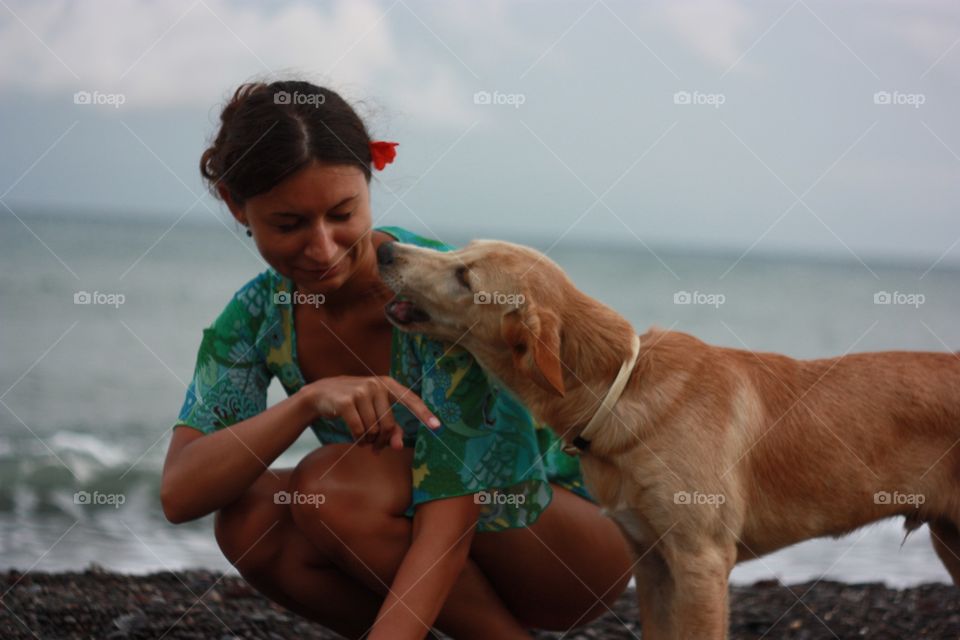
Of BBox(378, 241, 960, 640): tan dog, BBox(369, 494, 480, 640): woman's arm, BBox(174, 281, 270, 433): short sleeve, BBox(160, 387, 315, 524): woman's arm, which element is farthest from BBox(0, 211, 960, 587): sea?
BBox(369, 494, 480, 640): woman's arm

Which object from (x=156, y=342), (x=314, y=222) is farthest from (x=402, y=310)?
(x=156, y=342)

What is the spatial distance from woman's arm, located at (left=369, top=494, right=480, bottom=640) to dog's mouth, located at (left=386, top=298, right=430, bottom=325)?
59 cm

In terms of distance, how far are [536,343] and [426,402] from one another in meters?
0.39

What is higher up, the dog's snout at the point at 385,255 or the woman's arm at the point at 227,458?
the dog's snout at the point at 385,255

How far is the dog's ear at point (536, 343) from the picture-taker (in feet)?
10.5

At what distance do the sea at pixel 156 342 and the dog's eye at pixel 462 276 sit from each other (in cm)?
70

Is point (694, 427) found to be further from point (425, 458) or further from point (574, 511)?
point (425, 458)

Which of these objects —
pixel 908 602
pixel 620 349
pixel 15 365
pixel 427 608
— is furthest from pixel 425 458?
pixel 15 365

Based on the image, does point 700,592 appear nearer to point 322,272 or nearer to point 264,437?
point 264,437

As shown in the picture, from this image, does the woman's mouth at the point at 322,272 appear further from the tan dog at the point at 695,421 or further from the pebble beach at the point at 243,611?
the pebble beach at the point at 243,611

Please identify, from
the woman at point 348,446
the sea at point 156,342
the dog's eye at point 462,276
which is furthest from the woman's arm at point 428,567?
the sea at point 156,342

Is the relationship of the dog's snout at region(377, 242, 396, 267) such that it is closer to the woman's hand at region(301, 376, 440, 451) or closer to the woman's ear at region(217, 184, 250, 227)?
the woman's ear at region(217, 184, 250, 227)

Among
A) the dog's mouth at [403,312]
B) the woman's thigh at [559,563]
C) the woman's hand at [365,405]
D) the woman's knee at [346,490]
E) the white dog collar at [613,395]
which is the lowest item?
the woman's thigh at [559,563]

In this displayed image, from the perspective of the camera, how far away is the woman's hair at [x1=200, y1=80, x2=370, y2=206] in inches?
120
